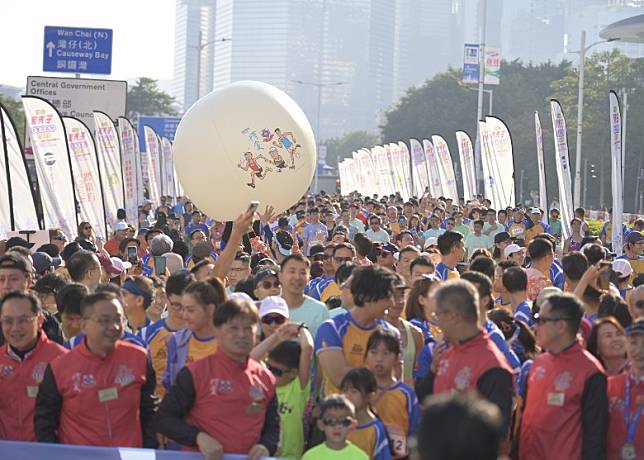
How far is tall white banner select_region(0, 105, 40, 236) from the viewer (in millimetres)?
18594

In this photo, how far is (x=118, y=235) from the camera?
57.2 feet

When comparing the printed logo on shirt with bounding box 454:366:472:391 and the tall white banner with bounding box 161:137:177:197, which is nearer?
the printed logo on shirt with bounding box 454:366:472:391

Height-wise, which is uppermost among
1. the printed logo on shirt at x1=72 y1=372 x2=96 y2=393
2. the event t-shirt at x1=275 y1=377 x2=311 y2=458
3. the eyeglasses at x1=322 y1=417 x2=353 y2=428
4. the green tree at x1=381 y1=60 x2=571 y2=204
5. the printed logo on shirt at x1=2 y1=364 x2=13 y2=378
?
the green tree at x1=381 y1=60 x2=571 y2=204

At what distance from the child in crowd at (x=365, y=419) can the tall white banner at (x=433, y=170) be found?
35.3 meters

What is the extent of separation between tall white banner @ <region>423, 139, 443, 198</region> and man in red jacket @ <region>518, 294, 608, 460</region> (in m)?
35.5

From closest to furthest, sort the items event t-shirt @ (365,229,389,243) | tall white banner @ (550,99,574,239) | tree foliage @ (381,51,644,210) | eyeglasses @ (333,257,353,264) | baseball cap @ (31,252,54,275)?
eyeglasses @ (333,257,353,264), baseball cap @ (31,252,54,275), event t-shirt @ (365,229,389,243), tall white banner @ (550,99,574,239), tree foliage @ (381,51,644,210)

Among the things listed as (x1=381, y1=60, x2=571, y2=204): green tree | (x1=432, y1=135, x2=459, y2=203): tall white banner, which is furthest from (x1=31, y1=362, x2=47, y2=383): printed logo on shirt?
(x1=381, y1=60, x2=571, y2=204): green tree

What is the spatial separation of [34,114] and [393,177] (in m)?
31.1

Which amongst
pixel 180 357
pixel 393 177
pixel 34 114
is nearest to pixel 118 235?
pixel 34 114

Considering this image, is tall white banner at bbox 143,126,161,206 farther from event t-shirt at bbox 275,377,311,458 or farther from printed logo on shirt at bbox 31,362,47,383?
printed logo on shirt at bbox 31,362,47,383

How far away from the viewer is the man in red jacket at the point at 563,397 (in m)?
5.87

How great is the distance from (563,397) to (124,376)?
2126 mm

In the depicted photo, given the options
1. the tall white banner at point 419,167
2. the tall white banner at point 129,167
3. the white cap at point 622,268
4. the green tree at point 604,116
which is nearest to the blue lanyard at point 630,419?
the white cap at point 622,268

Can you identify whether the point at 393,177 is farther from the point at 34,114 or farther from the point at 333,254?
the point at 333,254
